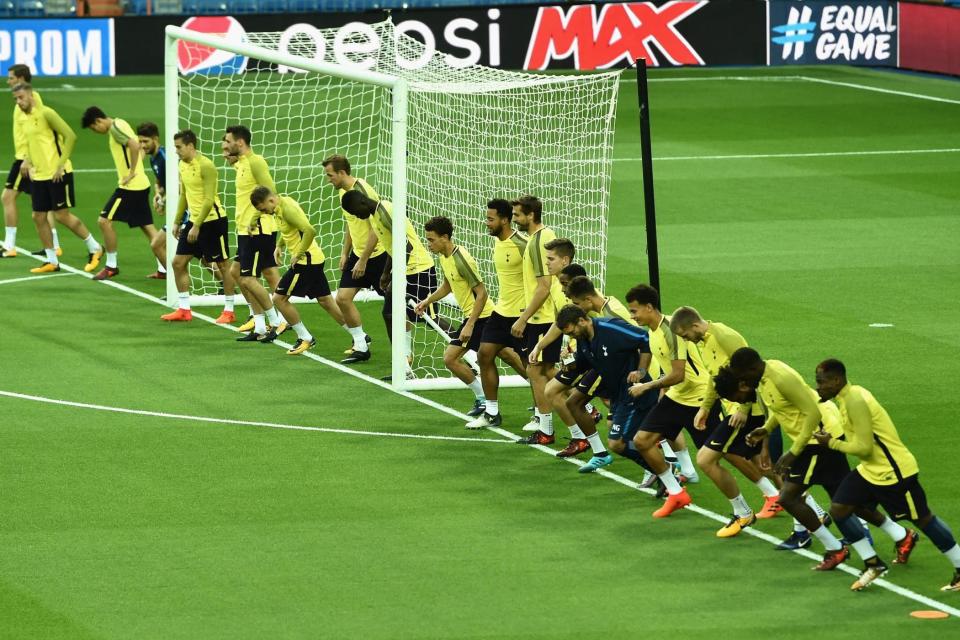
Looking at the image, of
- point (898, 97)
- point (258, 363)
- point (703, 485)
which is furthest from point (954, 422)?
point (898, 97)

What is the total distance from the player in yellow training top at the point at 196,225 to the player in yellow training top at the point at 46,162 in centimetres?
256

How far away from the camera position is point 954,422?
14609 mm

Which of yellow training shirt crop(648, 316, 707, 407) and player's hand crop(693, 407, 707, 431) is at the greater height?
yellow training shirt crop(648, 316, 707, 407)

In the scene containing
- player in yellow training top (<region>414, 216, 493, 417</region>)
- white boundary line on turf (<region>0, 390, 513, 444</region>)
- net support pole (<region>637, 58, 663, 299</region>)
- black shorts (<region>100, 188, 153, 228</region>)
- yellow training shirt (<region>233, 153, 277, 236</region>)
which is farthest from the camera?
black shorts (<region>100, 188, 153, 228</region>)

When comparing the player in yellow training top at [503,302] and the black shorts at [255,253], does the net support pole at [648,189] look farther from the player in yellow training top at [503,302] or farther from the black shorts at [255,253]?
the black shorts at [255,253]

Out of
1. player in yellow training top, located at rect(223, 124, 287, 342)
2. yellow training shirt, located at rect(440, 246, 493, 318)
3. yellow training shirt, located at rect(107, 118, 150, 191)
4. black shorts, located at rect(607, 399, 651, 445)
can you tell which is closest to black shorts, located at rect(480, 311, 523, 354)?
yellow training shirt, located at rect(440, 246, 493, 318)

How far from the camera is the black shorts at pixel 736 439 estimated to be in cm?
1165

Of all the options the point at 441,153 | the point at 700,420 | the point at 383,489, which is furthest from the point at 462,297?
the point at 441,153

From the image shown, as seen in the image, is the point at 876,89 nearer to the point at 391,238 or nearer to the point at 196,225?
the point at 196,225

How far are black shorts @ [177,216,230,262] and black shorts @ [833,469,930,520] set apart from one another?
9807mm

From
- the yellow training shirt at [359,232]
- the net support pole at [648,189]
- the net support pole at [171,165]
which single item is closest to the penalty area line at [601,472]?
the net support pole at [171,165]

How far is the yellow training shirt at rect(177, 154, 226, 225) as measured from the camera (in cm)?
1836

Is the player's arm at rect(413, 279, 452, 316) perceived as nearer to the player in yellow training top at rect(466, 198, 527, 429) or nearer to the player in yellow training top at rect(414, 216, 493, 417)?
the player in yellow training top at rect(414, 216, 493, 417)

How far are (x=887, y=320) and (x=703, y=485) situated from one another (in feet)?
20.8
